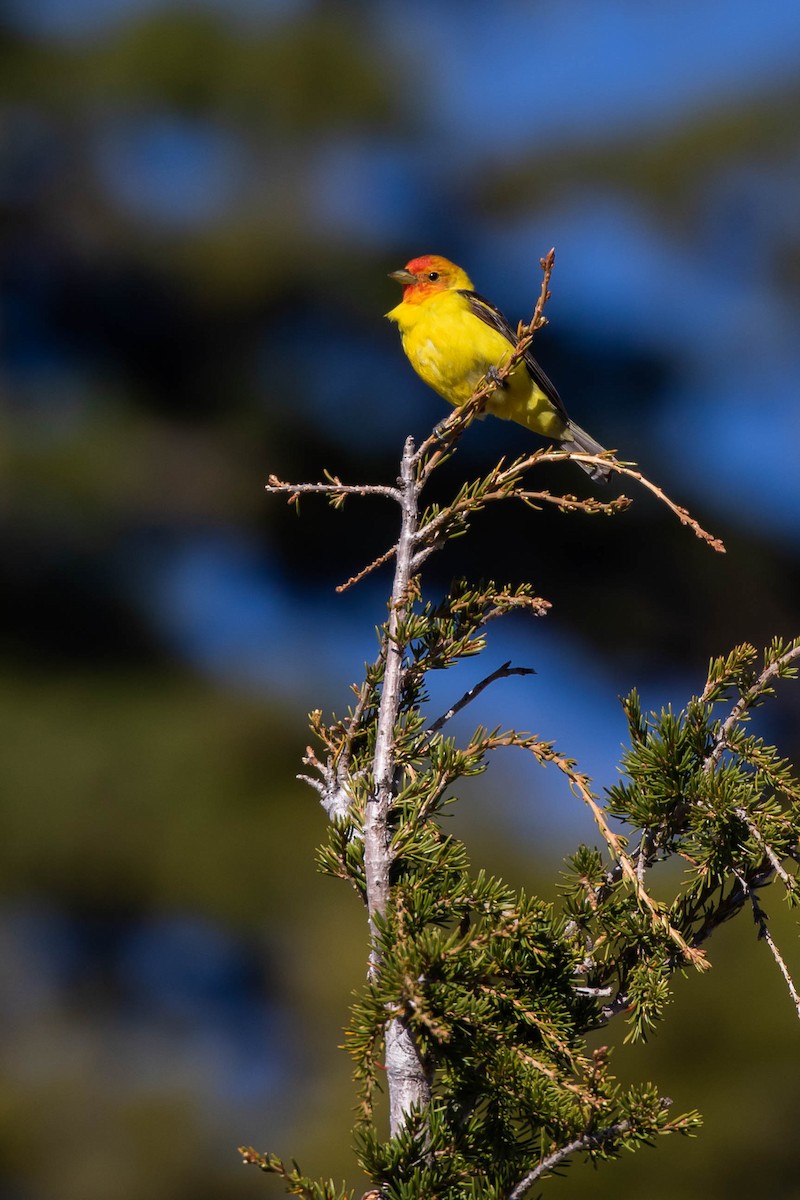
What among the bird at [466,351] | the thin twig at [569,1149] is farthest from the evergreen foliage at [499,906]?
the bird at [466,351]

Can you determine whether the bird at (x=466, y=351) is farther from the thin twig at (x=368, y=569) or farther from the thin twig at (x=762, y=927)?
the thin twig at (x=762, y=927)

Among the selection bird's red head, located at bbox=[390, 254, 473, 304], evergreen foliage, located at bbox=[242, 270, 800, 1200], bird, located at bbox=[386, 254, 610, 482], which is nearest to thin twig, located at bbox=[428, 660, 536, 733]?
evergreen foliage, located at bbox=[242, 270, 800, 1200]

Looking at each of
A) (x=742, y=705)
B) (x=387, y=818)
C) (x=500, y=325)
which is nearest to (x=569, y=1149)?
(x=387, y=818)

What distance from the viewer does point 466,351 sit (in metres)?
4.04

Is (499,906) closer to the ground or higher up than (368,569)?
closer to the ground

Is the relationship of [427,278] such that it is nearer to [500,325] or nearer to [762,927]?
[500,325]

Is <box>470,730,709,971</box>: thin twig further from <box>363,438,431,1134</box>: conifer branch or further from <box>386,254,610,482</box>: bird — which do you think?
<box>386,254,610,482</box>: bird

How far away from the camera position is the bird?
4.05 m

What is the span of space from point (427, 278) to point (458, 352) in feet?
2.02

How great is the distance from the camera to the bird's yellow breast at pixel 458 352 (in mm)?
4047

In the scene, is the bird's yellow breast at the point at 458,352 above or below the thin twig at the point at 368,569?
above

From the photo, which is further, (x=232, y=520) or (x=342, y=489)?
(x=232, y=520)

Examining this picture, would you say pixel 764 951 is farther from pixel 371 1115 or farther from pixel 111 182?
pixel 111 182

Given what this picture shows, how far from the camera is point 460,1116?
1741 millimetres
